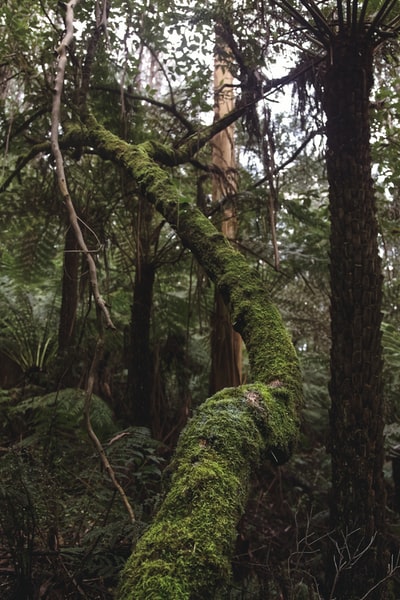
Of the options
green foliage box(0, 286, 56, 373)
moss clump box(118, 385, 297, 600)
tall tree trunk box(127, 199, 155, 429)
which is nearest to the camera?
moss clump box(118, 385, 297, 600)

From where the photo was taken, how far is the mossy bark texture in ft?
3.01

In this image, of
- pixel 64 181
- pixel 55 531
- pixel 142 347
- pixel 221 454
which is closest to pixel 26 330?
pixel 142 347

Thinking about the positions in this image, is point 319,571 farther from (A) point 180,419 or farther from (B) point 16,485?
(B) point 16,485

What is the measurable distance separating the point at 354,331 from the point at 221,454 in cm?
175

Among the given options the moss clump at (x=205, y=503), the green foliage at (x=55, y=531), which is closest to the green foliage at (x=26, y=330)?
the green foliage at (x=55, y=531)

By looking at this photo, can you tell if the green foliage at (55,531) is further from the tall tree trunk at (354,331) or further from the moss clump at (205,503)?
the tall tree trunk at (354,331)

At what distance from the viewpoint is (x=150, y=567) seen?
915 mm

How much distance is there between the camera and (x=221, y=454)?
1205 mm

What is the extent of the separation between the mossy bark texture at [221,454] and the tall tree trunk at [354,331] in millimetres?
862

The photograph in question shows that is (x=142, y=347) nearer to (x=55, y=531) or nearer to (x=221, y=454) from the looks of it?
(x=55, y=531)

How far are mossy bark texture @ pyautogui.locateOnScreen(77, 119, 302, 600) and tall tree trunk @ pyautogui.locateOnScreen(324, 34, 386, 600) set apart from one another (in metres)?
0.86

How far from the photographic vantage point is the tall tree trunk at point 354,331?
8.31 feet

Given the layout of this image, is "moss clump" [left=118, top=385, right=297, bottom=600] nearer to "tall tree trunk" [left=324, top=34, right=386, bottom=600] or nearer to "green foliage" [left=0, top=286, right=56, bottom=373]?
"tall tree trunk" [left=324, top=34, right=386, bottom=600]

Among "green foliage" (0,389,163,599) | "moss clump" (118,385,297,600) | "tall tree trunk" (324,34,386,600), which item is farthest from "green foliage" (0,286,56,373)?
"moss clump" (118,385,297,600)
